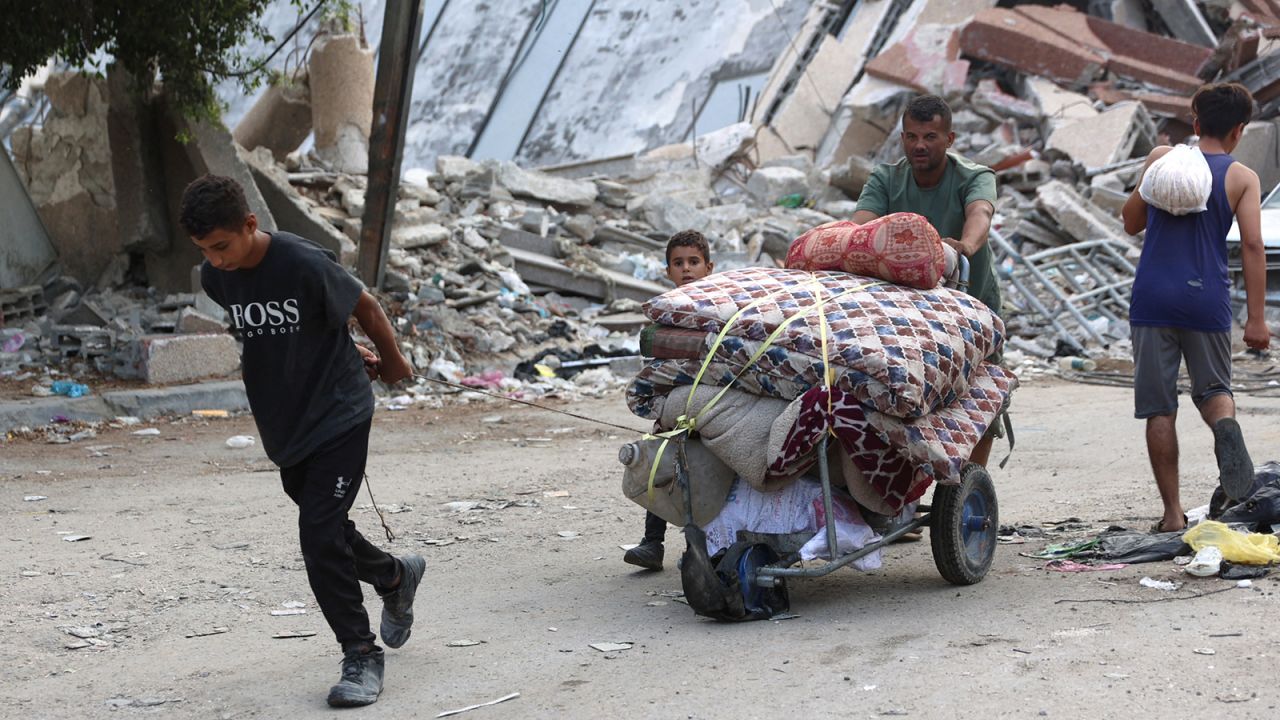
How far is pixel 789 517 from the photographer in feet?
13.8

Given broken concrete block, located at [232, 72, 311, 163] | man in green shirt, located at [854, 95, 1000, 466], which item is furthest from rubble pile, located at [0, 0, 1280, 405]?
man in green shirt, located at [854, 95, 1000, 466]

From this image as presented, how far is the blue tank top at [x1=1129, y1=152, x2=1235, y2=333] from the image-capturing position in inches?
189

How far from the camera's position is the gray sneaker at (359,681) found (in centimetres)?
350

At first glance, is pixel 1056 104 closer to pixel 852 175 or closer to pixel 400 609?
pixel 852 175

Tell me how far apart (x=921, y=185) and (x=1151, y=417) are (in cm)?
128

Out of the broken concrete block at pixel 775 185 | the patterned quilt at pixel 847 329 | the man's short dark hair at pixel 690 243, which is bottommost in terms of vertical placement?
the patterned quilt at pixel 847 329

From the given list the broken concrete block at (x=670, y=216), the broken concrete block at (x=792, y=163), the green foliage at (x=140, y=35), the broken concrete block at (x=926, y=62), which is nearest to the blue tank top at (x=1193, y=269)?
the green foliage at (x=140, y=35)

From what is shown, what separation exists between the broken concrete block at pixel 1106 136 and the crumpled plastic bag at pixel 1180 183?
13.2 meters

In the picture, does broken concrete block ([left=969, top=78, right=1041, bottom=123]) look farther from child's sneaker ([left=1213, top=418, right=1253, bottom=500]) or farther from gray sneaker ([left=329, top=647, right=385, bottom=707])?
gray sneaker ([left=329, top=647, right=385, bottom=707])

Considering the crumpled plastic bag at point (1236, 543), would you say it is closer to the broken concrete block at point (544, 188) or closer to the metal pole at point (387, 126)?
the metal pole at point (387, 126)

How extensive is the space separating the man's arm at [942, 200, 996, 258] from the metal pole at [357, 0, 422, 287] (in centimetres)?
693

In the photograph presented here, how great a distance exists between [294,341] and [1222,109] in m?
3.57

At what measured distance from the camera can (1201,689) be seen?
3195 millimetres

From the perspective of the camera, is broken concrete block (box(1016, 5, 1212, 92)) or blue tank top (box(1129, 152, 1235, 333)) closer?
blue tank top (box(1129, 152, 1235, 333))
